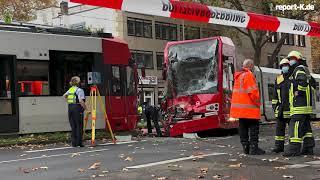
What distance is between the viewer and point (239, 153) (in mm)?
11367

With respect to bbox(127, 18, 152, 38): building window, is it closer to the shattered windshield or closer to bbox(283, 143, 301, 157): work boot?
the shattered windshield

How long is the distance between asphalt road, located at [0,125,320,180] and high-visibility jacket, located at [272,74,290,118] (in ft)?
3.23

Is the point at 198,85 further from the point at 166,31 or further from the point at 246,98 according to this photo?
the point at 166,31

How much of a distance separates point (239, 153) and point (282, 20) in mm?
7607

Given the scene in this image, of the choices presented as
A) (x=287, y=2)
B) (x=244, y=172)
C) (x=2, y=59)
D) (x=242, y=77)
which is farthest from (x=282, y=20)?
(x=287, y=2)

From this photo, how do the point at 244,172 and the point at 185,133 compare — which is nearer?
the point at 244,172

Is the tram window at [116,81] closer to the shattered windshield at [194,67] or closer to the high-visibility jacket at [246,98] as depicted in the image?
the shattered windshield at [194,67]

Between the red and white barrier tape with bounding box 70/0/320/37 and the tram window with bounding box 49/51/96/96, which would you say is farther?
the tram window with bounding box 49/51/96/96

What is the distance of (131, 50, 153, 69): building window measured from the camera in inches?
1709

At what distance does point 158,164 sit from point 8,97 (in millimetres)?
8404

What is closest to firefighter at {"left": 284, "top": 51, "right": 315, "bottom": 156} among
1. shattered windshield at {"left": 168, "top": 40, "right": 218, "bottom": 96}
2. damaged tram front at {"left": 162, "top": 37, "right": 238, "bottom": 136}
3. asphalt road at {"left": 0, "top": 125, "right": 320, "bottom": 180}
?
asphalt road at {"left": 0, "top": 125, "right": 320, "bottom": 180}

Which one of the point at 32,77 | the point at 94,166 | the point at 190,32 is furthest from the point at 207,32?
the point at 94,166

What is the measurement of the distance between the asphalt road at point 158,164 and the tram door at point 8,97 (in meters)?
3.44

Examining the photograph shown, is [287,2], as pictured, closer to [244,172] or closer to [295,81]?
[295,81]
